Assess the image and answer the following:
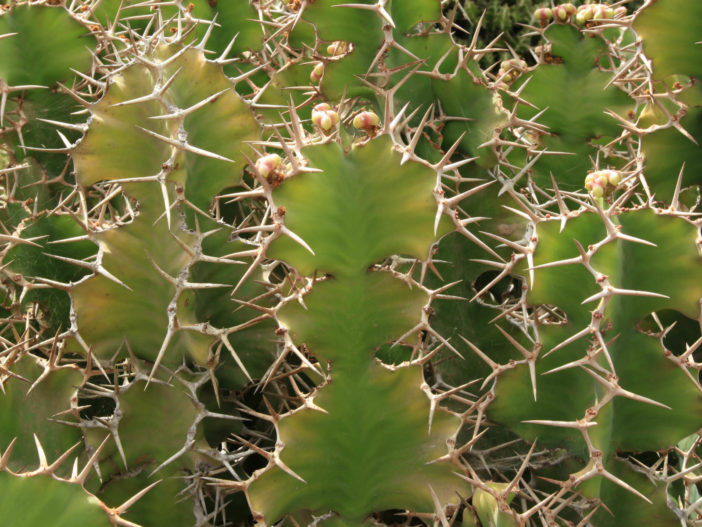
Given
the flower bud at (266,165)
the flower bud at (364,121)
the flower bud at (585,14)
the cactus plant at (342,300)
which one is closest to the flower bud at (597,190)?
the cactus plant at (342,300)

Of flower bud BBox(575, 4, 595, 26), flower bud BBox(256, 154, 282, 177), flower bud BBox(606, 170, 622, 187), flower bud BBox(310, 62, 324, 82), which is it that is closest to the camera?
flower bud BBox(256, 154, 282, 177)

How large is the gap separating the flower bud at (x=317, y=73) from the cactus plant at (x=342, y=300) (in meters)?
0.04

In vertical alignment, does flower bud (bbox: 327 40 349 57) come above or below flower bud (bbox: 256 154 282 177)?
below

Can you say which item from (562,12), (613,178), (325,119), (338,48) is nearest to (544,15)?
(562,12)

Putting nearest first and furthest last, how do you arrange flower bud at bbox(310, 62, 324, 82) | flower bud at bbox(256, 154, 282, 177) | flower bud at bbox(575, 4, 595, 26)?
flower bud at bbox(256, 154, 282, 177) → flower bud at bbox(310, 62, 324, 82) → flower bud at bbox(575, 4, 595, 26)

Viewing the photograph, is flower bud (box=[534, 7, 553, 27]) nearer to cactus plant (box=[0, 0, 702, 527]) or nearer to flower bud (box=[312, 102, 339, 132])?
cactus plant (box=[0, 0, 702, 527])

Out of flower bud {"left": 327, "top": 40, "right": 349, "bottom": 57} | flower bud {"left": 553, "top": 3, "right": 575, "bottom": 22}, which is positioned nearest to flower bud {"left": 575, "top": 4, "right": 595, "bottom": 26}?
flower bud {"left": 553, "top": 3, "right": 575, "bottom": 22}

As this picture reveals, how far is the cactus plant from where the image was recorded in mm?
1153

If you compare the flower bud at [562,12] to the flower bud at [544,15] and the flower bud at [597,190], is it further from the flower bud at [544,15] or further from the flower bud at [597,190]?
the flower bud at [597,190]

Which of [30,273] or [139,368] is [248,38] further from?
[139,368]

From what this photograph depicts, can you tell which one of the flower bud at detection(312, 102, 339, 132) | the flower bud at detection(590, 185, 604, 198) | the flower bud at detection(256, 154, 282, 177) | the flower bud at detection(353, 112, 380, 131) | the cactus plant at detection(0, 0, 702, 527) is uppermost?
the flower bud at detection(312, 102, 339, 132)

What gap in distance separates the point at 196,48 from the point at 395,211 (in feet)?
1.54

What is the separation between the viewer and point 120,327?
4.37 feet

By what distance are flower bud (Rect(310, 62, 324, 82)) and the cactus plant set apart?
0.04 metres
